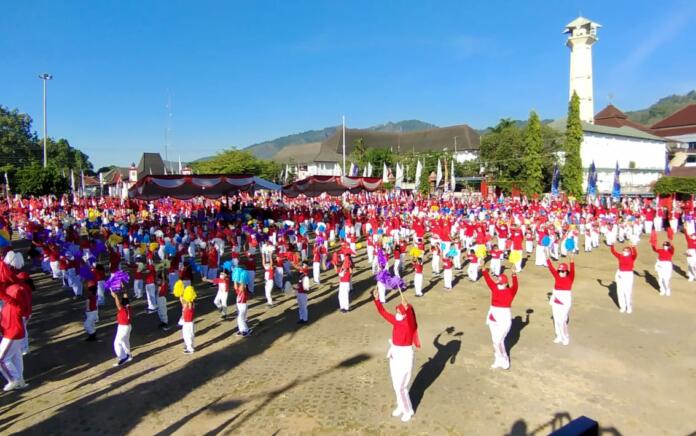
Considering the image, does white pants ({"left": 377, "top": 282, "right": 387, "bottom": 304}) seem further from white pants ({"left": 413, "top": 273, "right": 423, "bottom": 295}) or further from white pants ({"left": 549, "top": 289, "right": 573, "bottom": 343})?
white pants ({"left": 549, "top": 289, "right": 573, "bottom": 343})

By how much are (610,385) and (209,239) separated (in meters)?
16.7

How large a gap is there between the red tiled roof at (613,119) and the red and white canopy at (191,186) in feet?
253

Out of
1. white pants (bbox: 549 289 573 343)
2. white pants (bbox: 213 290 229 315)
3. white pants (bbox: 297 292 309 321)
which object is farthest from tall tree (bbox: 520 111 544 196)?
white pants (bbox: 213 290 229 315)

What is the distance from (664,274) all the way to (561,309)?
19.9 feet

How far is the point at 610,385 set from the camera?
7.77 m

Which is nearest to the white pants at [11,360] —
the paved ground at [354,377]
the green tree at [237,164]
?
the paved ground at [354,377]

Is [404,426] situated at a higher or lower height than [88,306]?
lower

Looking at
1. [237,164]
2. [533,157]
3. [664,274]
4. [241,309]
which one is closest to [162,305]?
[241,309]

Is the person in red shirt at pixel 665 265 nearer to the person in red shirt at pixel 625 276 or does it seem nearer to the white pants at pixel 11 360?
the person in red shirt at pixel 625 276

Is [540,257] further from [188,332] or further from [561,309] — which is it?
[188,332]

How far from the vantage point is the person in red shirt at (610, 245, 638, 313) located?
1131cm

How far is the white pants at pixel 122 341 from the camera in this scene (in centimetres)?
881

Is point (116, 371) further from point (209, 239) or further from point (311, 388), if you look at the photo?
point (209, 239)

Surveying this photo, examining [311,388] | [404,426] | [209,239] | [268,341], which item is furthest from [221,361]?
[209,239]
